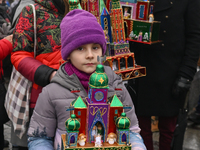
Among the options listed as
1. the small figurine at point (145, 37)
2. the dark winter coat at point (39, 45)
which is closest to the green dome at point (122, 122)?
the dark winter coat at point (39, 45)

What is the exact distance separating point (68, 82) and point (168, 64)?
64.9 inches

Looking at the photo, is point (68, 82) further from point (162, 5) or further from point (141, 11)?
point (162, 5)

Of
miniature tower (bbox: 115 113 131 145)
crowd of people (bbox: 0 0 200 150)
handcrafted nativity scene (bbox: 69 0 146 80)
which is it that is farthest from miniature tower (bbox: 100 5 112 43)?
miniature tower (bbox: 115 113 131 145)

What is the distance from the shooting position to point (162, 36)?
303 cm

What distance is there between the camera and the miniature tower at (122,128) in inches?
53.9

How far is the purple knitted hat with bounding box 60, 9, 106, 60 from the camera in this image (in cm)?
168

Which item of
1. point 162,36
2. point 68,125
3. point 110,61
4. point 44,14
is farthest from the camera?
point 162,36

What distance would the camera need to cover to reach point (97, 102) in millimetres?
1390

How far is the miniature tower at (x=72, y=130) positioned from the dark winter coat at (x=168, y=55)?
191cm

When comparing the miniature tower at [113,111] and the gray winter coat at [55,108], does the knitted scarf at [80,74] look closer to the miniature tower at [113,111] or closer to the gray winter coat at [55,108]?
the gray winter coat at [55,108]

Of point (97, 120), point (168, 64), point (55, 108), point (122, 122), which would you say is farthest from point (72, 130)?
point (168, 64)

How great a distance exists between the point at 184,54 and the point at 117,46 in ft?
3.00

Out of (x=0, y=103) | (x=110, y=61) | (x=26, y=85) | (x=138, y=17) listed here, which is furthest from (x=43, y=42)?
(x=138, y=17)

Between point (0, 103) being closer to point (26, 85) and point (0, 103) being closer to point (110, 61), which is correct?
point (26, 85)
